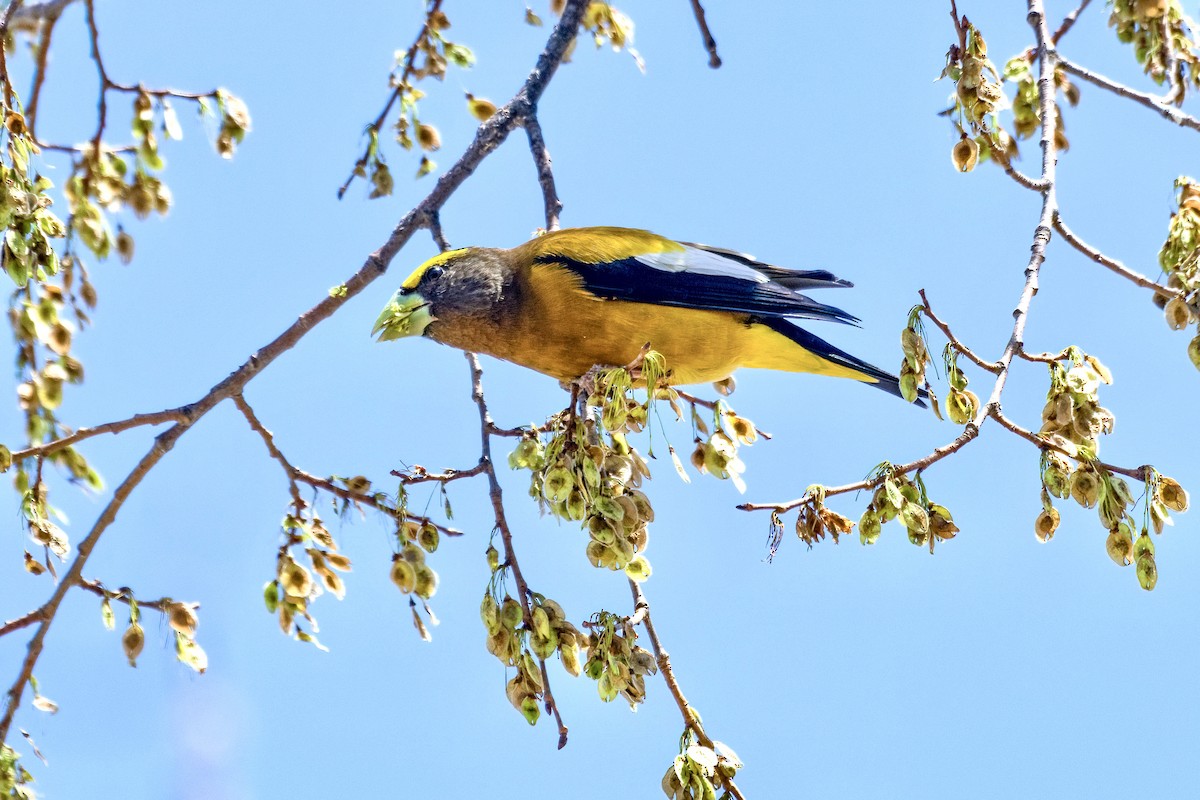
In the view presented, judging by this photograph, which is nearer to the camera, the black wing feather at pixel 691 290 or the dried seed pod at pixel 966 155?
the dried seed pod at pixel 966 155

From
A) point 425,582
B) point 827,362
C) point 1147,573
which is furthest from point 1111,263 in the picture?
point 425,582

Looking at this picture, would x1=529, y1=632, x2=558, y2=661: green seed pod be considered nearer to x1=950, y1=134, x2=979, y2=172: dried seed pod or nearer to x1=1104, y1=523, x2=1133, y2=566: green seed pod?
x1=1104, y1=523, x2=1133, y2=566: green seed pod

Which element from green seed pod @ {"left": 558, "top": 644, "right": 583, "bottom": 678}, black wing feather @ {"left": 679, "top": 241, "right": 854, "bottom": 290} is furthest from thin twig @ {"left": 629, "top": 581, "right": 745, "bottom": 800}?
black wing feather @ {"left": 679, "top": 241, "right": 854, "bottom": 290}

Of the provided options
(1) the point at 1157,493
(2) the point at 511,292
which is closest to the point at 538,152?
(2) the point at 511,292

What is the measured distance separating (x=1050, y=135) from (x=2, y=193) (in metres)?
3.38

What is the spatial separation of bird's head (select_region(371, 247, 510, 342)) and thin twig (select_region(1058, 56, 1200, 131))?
240cm

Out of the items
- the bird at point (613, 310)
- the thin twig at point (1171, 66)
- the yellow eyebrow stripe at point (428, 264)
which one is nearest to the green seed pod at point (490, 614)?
the bird at point (613, 310)

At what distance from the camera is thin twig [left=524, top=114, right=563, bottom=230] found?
15.9 feet

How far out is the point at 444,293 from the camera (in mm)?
4953

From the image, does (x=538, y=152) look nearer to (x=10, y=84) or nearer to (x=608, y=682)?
(x=10, y=84)

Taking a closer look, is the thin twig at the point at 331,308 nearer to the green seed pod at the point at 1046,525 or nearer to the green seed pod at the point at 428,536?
the green seed pod at the point at 428,536

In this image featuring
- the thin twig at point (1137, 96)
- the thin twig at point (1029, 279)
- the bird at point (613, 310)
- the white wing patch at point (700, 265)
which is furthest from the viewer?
the white wing patch at point (700, 265)

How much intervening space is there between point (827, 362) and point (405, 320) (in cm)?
187

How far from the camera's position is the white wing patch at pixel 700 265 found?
4812 mm
